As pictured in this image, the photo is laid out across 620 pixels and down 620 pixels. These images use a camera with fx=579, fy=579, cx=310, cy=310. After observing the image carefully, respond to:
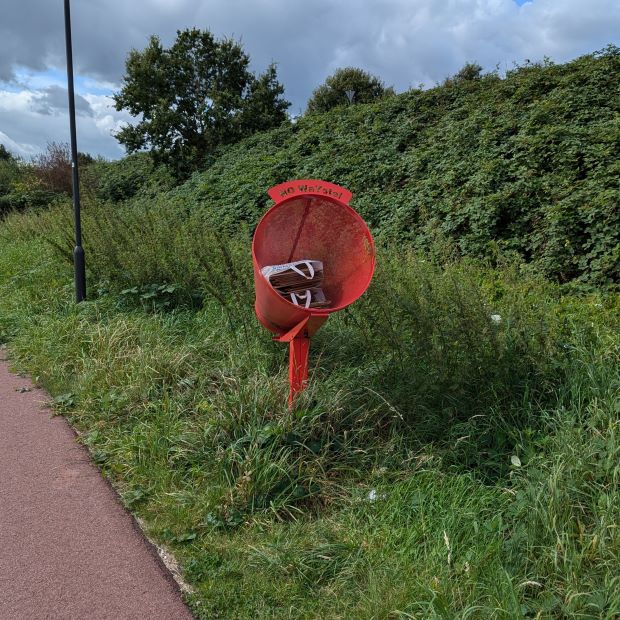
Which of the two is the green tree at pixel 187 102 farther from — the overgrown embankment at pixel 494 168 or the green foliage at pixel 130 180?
the overgrown embankment at pixel 494 168

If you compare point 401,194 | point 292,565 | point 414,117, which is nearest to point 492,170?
point 401,194

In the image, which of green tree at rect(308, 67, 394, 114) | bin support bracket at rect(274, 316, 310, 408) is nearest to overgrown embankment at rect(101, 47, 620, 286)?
bin support bracket at rect(274, 316, 310, 408)

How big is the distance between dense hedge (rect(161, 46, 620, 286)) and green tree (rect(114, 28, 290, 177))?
6.10 meters

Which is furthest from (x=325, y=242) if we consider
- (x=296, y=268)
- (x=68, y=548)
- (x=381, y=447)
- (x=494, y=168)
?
(x=494, y=168)

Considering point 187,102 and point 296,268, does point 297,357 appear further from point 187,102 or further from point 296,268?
point 187,102

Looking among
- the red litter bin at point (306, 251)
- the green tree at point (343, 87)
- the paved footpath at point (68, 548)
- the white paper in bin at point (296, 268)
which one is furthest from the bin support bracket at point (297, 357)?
the green tree at point (343, 87)

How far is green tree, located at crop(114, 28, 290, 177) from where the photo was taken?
17.5 m

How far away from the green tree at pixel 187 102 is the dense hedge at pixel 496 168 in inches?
240

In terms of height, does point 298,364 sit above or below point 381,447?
above

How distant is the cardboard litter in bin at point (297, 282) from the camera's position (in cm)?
369

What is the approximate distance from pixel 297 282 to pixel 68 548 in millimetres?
1967

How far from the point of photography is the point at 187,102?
17938mm

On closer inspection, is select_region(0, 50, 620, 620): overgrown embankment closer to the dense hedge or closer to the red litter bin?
the dense hedge

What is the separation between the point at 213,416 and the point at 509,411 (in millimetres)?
1881
